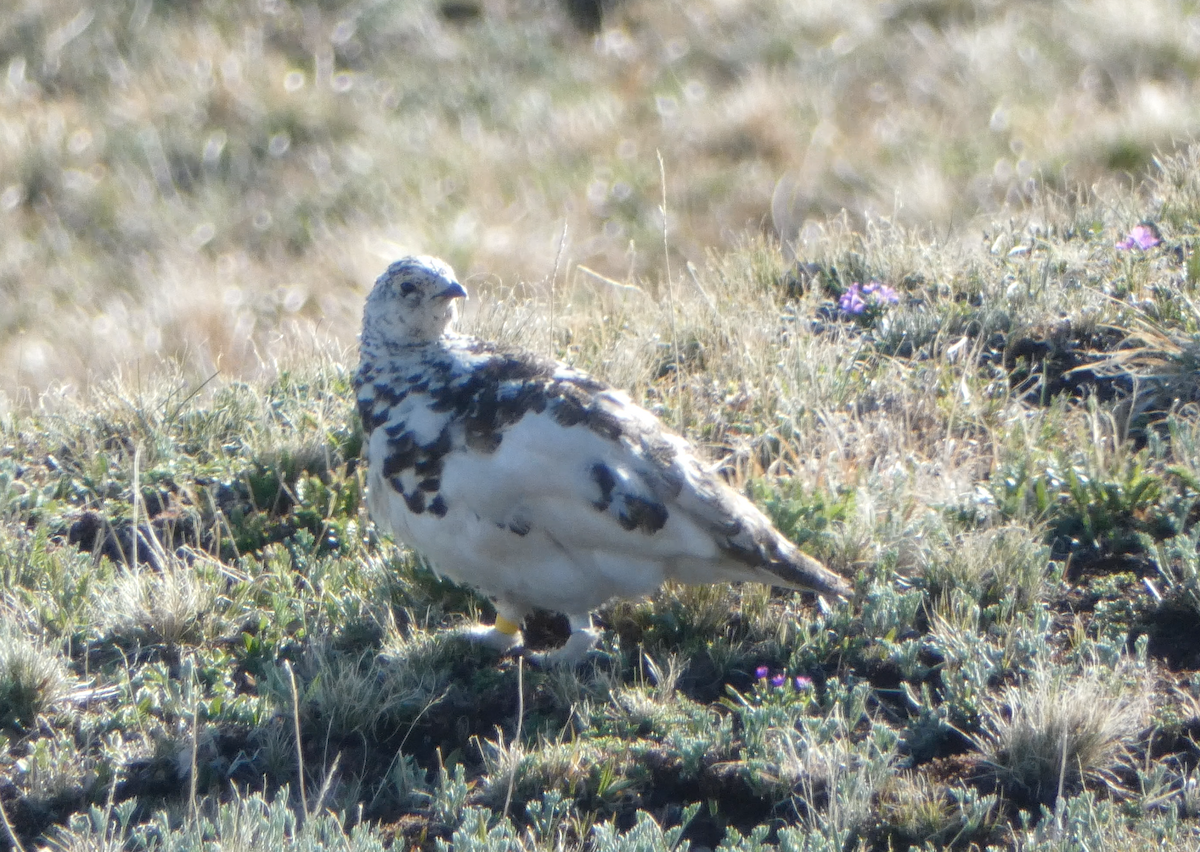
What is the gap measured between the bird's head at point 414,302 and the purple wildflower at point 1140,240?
284cm

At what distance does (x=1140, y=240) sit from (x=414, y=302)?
298cm

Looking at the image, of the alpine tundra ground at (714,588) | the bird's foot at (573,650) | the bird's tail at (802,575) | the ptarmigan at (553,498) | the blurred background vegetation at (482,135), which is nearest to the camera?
the alpine tundra ground at (714,588)

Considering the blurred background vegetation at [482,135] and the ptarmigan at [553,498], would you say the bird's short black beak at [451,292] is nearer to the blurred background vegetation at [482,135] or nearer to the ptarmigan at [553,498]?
the ptarmigan at [553,498]

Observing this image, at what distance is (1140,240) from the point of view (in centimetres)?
500

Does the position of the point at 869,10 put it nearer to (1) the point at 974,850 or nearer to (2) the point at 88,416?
(2) the point at 88,416

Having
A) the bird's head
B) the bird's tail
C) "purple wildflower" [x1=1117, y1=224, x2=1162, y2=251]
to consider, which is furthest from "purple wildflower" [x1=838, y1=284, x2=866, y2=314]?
the bird's head

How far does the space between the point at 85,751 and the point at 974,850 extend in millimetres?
2049

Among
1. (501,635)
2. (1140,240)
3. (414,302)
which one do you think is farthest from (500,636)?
(1140,240)

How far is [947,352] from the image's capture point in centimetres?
454

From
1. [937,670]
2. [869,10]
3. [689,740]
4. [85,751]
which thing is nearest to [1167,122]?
[869,10]

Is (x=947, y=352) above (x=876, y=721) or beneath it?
above

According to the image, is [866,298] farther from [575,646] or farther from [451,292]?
[575,646]

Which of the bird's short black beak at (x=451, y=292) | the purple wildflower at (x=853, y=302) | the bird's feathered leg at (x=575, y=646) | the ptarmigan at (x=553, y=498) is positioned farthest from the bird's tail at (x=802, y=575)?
the purple wildflower at (x=853, y=302)

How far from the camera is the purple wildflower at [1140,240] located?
4.99 meters
